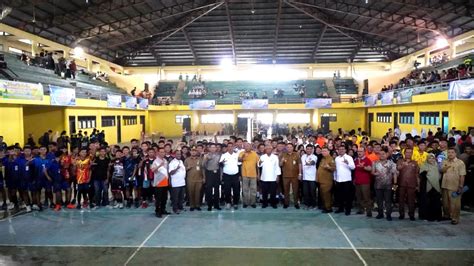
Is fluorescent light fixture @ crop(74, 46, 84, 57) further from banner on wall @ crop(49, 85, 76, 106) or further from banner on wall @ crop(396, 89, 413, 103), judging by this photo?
banner on wall @ crop(396, 89, 413, 103)

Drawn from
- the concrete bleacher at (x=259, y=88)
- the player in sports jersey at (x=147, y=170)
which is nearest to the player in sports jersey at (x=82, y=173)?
the player in sports jersey at (x=147, y=170)

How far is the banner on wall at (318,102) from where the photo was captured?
107 ft

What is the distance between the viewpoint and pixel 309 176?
27.4 feet

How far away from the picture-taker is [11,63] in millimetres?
19078

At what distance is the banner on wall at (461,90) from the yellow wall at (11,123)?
19.8 m

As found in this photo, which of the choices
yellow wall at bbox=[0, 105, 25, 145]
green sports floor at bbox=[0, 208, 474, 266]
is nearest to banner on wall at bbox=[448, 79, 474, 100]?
green sports floor at bbox=[0, 208, 474, 266]

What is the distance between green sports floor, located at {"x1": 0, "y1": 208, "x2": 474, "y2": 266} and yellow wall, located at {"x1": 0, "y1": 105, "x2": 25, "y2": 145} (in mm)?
8890

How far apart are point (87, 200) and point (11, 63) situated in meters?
14.2

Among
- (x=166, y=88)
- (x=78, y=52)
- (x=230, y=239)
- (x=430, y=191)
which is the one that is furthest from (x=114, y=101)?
(x=430, y=191)

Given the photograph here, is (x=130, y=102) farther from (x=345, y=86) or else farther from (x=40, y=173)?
(x=345, y=86)

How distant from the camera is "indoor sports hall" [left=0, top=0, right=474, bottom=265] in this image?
6340 mm

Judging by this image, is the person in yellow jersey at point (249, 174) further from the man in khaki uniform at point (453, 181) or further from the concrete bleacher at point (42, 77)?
the concrete bleacher at point (42, 77)

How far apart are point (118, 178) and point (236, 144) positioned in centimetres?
306

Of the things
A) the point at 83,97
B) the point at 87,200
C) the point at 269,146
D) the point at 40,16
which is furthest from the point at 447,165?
the point at 40,16
